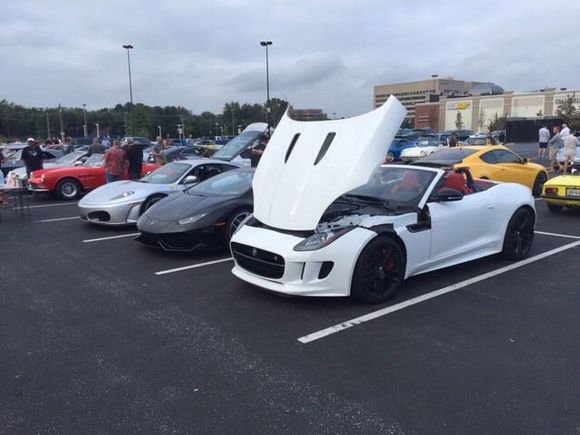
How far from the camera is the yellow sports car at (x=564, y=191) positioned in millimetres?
9375

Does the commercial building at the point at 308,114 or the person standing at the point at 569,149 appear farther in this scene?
the person standing at the point at 569,149

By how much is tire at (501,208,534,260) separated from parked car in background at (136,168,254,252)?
3.53 meters

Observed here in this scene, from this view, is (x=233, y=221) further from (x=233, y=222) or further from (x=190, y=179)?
(x=190, y=179)

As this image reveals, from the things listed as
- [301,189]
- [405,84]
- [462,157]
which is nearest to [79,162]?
[462,157]

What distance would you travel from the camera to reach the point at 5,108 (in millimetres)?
88812

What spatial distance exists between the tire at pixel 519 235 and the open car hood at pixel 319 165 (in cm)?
241

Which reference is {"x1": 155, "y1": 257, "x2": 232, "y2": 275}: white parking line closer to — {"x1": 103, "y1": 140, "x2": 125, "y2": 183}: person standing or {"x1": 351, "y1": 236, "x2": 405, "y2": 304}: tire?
{"x1": 351, "y1": 236, "x2": 405, "y2": 304}: tire

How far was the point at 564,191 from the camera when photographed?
9477 mm

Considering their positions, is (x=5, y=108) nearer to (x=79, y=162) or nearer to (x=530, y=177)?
(x=79, y=162)

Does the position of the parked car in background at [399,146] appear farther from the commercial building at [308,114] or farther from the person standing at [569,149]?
the commercial building at [308,114]

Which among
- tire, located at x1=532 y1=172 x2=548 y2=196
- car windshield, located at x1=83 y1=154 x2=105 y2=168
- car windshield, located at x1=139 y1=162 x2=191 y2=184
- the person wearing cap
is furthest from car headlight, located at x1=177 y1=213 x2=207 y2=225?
tire, located at x1=532 y1=172 x2=548 y2=196

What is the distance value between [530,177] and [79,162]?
499 inches

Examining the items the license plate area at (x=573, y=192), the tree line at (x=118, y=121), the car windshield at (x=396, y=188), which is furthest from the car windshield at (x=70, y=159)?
the tree line at (x=118, y=121)

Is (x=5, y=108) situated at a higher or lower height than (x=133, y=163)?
higher
